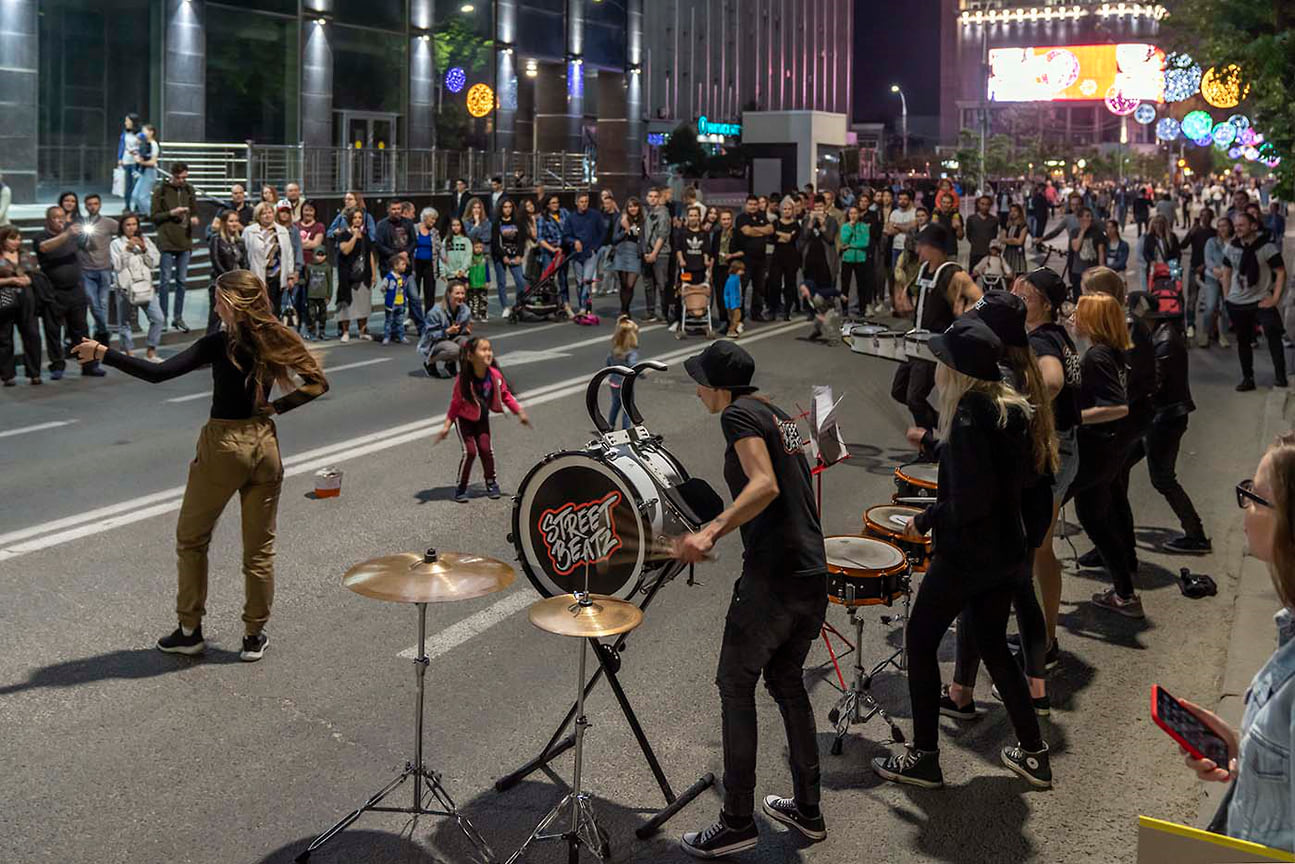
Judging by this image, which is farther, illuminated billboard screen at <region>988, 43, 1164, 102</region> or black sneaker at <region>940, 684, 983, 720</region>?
illuminated billboard screen at <region>988, 43, 1164, 102</region>

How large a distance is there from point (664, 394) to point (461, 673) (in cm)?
900

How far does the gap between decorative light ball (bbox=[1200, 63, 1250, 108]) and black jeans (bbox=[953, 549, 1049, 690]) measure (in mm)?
15681

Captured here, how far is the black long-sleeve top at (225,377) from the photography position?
24.5 feet

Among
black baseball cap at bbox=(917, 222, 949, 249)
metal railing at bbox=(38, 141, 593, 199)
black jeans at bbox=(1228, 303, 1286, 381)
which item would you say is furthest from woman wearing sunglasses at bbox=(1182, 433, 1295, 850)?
metal railing at bbox=(38, 141, 593, 199)

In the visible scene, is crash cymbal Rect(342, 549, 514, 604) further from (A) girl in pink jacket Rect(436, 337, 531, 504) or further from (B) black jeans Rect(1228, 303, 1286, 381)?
(B) black jeans Rect(1228, 303, 1286, 381)

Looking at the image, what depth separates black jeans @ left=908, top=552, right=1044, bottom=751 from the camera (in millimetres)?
6105

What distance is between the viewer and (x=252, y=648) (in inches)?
303

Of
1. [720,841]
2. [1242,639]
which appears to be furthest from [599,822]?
[1242,639]

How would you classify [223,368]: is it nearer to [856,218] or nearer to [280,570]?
[280,570]

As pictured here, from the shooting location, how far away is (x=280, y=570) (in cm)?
934

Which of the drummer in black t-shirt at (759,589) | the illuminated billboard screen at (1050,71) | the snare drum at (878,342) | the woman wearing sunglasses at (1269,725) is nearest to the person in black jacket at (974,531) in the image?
the drummer in black t-shirt at (759,589)

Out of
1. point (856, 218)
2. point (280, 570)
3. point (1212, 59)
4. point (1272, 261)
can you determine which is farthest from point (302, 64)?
point (280, 570)

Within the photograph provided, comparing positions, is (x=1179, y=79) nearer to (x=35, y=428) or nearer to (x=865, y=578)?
(x=35, y=428)

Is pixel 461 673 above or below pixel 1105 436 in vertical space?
below
